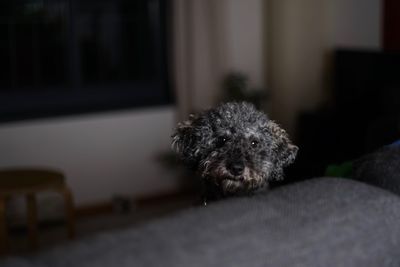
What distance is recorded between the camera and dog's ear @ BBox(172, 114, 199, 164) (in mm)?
1393

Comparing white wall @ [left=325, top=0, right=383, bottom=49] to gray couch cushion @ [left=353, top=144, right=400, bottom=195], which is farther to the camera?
white wall @ [left=325, top=0, right=383, bottom=49]

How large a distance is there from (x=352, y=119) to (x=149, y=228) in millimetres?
3379

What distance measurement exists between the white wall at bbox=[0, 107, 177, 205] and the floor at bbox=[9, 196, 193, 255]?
0.14 m

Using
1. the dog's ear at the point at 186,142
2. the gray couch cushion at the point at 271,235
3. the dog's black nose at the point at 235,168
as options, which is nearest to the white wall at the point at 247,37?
the dog's ear at the point at 186,142

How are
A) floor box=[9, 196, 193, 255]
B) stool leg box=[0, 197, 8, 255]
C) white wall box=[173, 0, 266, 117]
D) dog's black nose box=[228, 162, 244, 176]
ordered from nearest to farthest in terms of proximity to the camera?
dog's black nose box=[228, 162, 244, 176] → stool leg box=[0, 197, 8, 255] → floor box=[9, 196, 193, 255] → white wall box=[173, 0, 266, 117]

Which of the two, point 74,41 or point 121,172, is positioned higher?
point 74,41

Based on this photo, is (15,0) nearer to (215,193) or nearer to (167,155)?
(167,155)

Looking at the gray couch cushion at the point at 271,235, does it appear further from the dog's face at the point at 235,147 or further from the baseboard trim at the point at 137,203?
the baseboard trim at the point at 137,203

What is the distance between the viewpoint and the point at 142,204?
14.0 feet

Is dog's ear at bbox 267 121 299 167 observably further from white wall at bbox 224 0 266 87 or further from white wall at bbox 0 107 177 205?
white wall at bbox 224 0 266 87

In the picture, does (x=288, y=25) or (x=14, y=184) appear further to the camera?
(x=288, y=25)

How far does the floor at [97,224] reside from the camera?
3.55m

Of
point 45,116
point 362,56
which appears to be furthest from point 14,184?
point 362,56

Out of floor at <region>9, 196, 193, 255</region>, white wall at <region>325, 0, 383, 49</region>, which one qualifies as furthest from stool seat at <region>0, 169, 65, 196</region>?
white wall at <region>325, 0, 383, 49</region>
